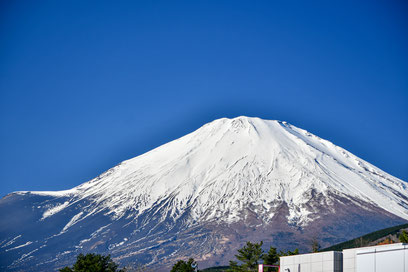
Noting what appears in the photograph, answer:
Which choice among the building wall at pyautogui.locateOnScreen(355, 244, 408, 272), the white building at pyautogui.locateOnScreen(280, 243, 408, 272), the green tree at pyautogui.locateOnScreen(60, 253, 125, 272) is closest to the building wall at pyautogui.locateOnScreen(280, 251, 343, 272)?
the white building at pyautogui.locateOnScreen(280, 243, 408, 272)

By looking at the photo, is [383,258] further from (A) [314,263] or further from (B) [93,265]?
(B) [93,265]

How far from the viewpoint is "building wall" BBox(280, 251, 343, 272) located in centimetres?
4556

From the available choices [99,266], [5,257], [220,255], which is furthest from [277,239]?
[99,266]

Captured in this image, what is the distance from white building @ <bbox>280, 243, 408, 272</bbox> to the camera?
130ft

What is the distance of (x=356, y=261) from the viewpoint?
4331 centimetres

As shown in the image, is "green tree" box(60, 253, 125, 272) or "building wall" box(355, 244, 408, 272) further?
"green tree" box(60, 253, 125, 272)

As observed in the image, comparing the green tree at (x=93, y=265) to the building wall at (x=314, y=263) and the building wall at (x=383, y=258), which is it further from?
the building wall at (x=383, y=258)

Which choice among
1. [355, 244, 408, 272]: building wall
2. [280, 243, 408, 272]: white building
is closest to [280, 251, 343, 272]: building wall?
[280, 243, 408, 272]: white building

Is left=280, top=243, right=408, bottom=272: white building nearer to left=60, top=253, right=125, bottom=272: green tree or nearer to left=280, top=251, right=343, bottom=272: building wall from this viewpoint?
left=280, top=251, right=343, bottom=272: building wall

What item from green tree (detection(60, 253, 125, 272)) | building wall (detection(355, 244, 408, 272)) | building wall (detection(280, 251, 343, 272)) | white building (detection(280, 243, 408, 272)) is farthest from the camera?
green tree (detection(60, 253, 125, 272))

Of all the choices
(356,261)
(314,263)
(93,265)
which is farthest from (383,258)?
(93,265)

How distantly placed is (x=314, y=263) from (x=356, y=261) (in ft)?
13.8

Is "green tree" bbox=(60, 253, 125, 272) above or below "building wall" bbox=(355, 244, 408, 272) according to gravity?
above

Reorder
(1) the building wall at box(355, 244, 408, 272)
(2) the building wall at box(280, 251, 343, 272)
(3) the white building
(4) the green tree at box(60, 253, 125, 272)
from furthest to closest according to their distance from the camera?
(4) the green tree at box(60, 253, 125, 272), (2) the building wall at box(280, 251, 343, 272), (3) the white building, (1) the building wall at box(355, 244, 408, 272)
